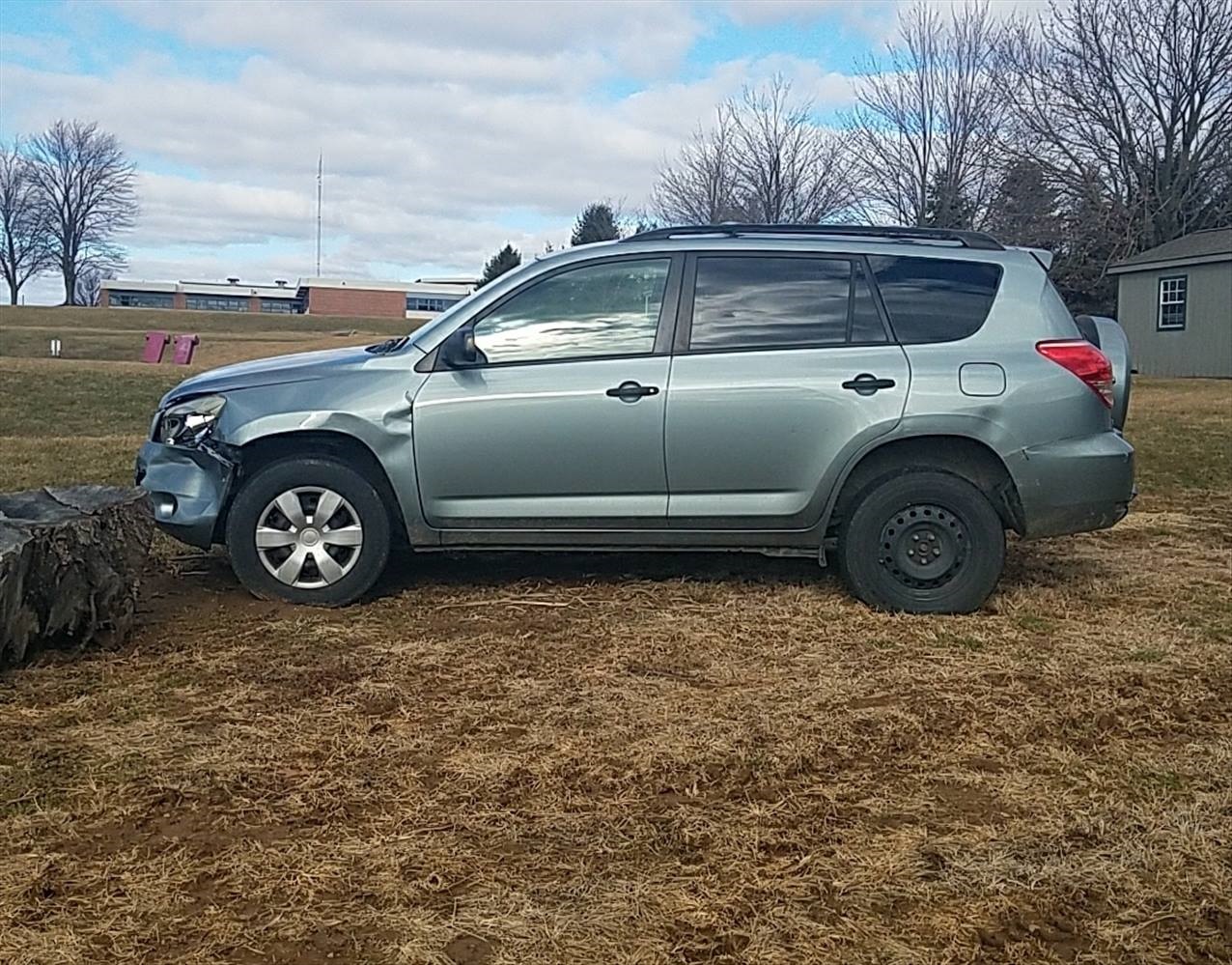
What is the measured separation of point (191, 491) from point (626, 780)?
300 cm

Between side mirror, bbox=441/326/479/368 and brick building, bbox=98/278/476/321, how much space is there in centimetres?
7751

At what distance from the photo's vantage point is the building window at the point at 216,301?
9531cm

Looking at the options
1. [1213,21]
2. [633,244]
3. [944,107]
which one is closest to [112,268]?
[944,107]

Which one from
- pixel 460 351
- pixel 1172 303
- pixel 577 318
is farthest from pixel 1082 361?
pixel 1172 303

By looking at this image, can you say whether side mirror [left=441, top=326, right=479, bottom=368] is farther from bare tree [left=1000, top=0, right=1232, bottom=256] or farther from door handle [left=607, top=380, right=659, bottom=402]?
bare tree [left=1000, top=0, right=1232, bottom=256]

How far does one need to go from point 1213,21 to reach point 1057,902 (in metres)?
34.8

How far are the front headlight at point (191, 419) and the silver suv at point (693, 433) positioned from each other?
0.4 inches

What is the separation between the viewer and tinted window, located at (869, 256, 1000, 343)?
574 cm

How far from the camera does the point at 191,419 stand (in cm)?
579

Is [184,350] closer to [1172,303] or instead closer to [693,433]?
[1172,303]

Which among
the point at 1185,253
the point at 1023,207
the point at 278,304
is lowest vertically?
the point at 1185,253

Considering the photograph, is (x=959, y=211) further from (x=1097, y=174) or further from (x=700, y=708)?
(x=700, y=708)

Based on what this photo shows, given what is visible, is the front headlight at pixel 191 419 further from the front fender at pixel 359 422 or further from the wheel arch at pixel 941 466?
the wheel arch at pixel 941 466

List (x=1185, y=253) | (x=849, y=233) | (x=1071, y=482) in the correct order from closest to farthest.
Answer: (x=1071, y=482)
(x=849, y=233)
(x=1185, y=253)
